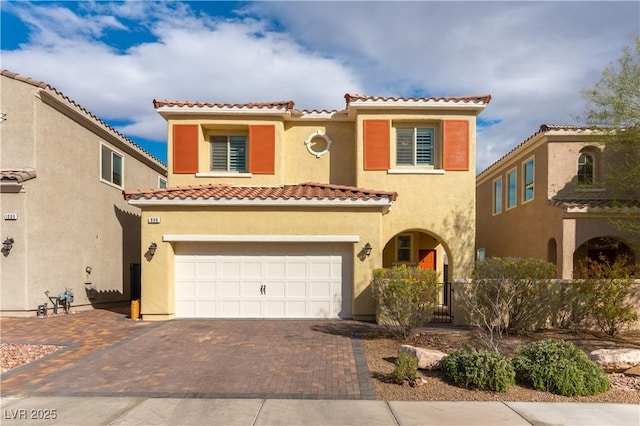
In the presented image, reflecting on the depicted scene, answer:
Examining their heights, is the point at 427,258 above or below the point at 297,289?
above

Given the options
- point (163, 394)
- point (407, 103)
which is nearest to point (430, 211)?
point (407, 103)

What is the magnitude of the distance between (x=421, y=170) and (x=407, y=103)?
2427 mm

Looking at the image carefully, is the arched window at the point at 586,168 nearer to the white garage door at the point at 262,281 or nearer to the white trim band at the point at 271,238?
the white trim band at the point at 271,238

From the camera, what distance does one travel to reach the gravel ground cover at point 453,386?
20.5ft

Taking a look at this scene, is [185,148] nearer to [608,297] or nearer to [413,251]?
[413,251]

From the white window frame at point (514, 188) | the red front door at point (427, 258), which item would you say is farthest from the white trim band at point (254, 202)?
the white window frame at point (514, 188)

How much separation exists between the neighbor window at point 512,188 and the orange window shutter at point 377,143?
8.71 meters

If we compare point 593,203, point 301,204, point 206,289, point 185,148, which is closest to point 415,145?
point 301,204

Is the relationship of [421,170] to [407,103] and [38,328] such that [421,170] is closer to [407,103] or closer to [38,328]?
[407,103]

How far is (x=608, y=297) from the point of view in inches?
401

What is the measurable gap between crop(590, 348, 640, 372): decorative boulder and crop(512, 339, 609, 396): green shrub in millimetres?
825

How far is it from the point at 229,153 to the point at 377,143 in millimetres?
5636

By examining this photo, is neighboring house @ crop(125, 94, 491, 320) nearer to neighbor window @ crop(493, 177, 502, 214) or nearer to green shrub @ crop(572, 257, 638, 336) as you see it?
green shrub @ crop(572, 257, 638, 336)

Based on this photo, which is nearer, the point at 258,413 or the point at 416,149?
the point at 258,413
